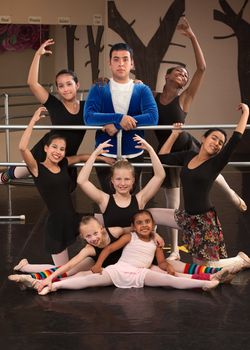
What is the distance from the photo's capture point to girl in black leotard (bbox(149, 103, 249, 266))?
4.03 m

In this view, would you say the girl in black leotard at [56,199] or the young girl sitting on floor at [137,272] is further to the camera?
the girl in black leotard at [56,199]

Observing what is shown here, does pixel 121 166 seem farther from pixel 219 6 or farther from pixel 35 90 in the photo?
pixel 219 6

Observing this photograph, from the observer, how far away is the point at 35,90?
14.3 feet

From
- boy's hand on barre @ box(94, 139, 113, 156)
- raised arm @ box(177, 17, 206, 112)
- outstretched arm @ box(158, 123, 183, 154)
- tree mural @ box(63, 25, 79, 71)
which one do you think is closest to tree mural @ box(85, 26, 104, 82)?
tree mural @ box(63, 25, 79, 71)

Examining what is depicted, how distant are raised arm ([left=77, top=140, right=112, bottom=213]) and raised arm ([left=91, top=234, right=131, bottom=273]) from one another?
246mm

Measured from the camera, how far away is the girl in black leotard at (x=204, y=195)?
403cm

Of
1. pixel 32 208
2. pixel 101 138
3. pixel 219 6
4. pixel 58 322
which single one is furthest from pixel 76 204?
pixel 219 6

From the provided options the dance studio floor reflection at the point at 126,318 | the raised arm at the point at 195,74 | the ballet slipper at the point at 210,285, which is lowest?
the dance studio floor reflection at the point at 126,318

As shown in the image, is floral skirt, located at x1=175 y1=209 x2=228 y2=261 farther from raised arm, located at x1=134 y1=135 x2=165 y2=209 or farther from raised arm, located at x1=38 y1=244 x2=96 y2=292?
raised arm, located at x1=38 y1=244 x2=96 y2=292

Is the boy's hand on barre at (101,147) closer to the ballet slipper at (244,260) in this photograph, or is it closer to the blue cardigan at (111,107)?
the blue cardigan at (111,107)

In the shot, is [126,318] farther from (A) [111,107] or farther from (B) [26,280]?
(A) [111,107]

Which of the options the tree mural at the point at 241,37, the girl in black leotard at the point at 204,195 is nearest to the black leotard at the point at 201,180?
the girl in black leotard at the point at 204,195

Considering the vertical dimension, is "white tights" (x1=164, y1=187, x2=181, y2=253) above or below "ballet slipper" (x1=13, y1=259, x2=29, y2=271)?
above

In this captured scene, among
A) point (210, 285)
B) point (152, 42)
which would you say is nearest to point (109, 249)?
point (210, 285)
